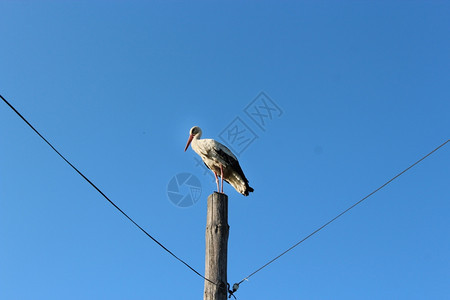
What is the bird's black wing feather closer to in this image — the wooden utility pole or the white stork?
the white stork

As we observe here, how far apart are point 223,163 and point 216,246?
9.70ft

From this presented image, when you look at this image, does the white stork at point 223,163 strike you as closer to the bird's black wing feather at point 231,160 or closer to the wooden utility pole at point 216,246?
the bird's black wing feather at point 231,160

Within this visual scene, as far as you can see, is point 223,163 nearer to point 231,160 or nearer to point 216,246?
point 231,160

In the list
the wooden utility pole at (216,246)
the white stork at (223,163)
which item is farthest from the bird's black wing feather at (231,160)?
the wooden utility pole at (216,246)

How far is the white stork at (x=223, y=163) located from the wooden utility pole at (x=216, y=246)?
2408mm

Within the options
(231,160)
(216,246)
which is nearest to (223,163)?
(231,160)

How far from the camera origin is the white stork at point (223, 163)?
24.1ft

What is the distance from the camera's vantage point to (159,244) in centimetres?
472

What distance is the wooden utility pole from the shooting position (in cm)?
443

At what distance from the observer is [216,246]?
4566mm

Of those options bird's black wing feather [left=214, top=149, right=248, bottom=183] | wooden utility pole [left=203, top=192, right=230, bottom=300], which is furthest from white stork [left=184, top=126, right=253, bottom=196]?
wooden utility pole [left=203, top=192, right=230, bottom=300]

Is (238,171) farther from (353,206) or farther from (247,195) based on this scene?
(353,206)

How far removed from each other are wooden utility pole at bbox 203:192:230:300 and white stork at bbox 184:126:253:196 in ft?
7.90

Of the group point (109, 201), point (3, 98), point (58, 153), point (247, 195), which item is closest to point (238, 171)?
point (247, 195)
